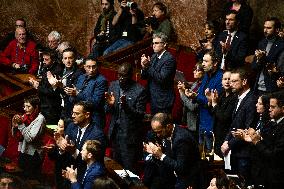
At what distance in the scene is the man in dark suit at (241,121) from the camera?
7.36 metres

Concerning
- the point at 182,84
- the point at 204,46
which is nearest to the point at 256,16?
the point at 204,46

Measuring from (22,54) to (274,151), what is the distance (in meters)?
5.36

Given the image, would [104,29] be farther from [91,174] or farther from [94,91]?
[91,174]

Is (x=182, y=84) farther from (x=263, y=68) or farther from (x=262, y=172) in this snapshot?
(x=262, y=172)

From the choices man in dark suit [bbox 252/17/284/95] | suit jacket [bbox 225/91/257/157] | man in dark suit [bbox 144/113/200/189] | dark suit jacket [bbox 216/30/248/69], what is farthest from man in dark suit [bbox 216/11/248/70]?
man in dark suit [bbox 144/113/200/189]

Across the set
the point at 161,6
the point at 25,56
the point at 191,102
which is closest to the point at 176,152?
the point at 191,102

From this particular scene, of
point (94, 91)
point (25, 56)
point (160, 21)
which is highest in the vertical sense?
point (160, 21)

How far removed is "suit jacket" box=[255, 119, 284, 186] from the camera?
6.75 metres

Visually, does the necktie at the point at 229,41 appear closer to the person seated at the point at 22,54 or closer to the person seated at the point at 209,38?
the person seated at the point at 209,38

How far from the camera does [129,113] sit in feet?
27.2

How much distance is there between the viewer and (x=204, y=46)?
9805 millimetres

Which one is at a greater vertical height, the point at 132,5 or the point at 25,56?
the point at 132,5

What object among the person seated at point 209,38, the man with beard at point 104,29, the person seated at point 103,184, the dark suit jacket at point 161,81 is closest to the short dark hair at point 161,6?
the person seated at point 209,38

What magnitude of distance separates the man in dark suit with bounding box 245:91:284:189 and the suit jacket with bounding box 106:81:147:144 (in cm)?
170
